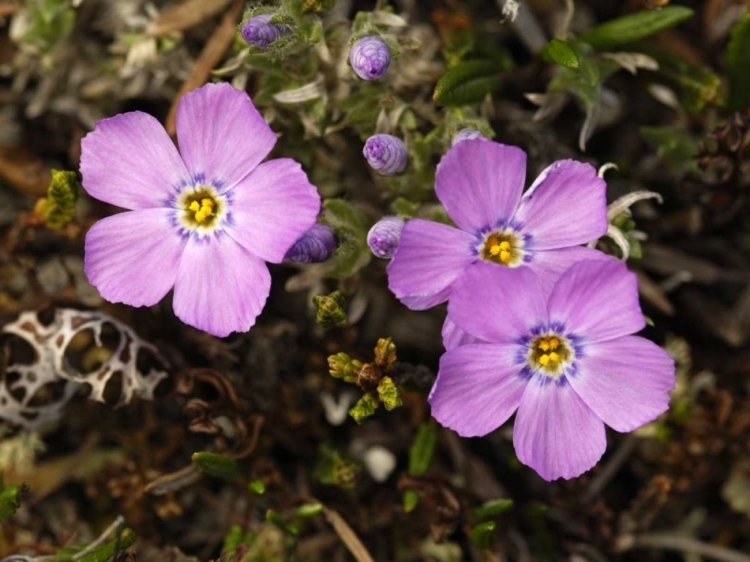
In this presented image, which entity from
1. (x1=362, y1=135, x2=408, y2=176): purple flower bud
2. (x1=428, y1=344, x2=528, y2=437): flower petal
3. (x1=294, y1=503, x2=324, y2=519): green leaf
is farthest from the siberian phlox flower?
(x1=294, y1=503, x2=324, y2=519): green leaf

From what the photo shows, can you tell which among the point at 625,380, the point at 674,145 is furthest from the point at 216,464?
the point at 674,145

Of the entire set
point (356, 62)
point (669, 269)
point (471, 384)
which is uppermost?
point (356, 62)

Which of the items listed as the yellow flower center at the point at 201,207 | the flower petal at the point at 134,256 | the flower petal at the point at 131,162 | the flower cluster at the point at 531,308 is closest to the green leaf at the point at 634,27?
the flower cluster at the point at 531,308

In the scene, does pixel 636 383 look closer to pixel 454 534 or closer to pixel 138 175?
pixel 454 534

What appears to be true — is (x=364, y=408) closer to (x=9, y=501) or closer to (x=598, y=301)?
(x=598, y=301)

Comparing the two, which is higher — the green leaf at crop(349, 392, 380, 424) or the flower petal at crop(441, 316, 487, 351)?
the flower petal at crop(441, 316, 487, 351)

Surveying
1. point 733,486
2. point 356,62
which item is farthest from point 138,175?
point 733,486

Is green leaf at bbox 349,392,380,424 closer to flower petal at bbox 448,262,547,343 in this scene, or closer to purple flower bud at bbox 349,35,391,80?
flower petal at bbox 448,262,547,343

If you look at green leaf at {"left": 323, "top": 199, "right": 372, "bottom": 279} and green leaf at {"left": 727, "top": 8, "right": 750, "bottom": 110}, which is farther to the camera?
green leaf at {"left": 727, "top": 8, "right": 750, "bottom": 110}
